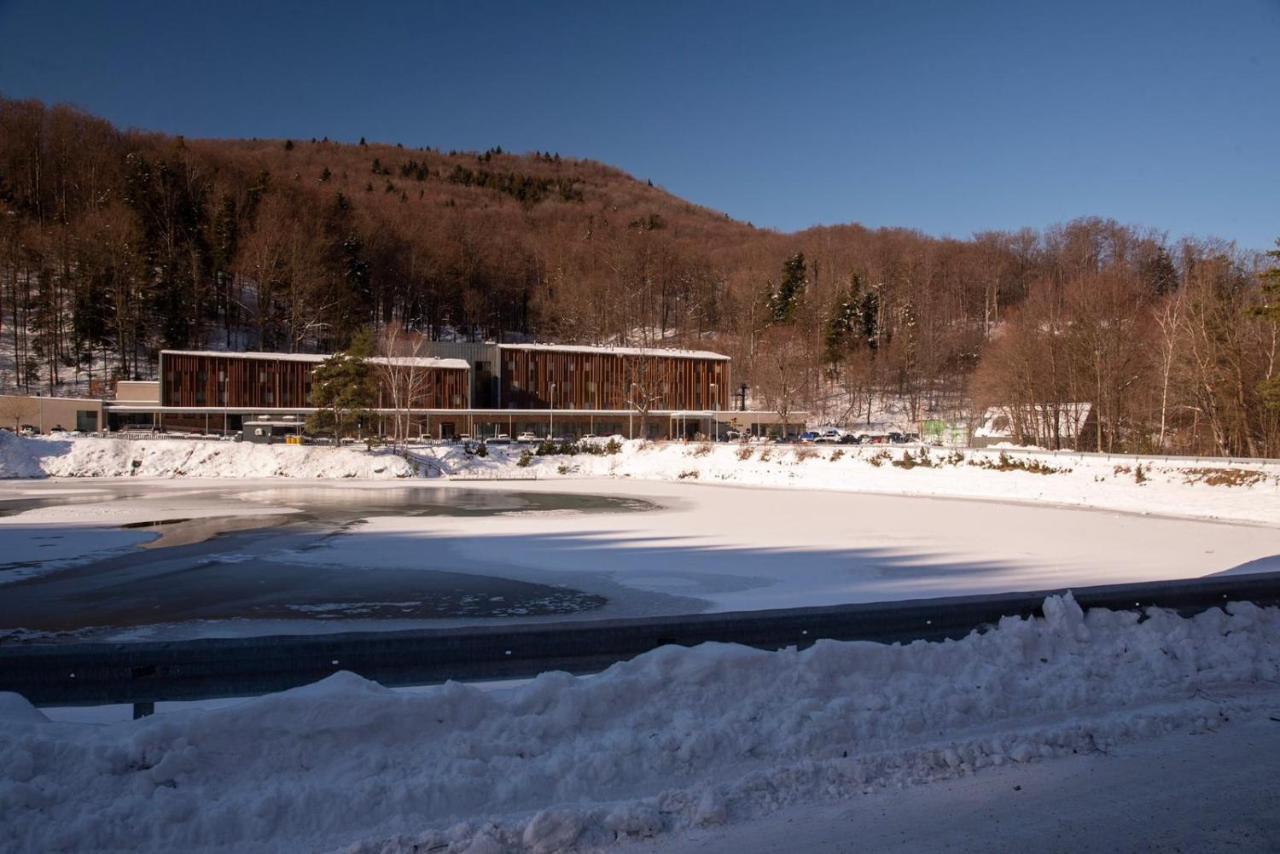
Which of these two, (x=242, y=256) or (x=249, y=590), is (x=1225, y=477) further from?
(x=242, y=256)

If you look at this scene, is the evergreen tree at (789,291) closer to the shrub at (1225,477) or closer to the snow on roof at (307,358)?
the snow on roof at (307,358)

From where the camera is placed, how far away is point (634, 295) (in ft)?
419

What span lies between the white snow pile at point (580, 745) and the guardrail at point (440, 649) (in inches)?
10.8

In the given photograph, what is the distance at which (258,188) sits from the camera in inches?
4550

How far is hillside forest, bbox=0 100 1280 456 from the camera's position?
51906 millimetres

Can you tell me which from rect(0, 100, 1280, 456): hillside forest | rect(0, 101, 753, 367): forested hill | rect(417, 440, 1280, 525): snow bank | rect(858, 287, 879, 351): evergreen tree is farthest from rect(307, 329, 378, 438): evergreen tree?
rect(858, 287, 879, 351): evergreen tree

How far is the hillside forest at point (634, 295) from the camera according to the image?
170 feet

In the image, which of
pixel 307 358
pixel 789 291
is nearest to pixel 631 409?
pixel 307 358

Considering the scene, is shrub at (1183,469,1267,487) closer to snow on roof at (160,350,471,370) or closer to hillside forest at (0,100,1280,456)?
Result: hillside forest at (0,100,1280,456)

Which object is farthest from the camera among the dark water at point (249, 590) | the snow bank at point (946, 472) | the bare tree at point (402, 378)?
the bare tree at point (402, 378)

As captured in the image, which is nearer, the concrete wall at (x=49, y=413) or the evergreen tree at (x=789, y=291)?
the concrete wall at (x=49, y=413)

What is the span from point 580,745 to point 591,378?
80.0 metres

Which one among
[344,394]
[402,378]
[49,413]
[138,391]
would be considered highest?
[402,378]

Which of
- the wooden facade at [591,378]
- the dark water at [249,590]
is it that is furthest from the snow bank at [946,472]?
the wooden facade at [591,378]
